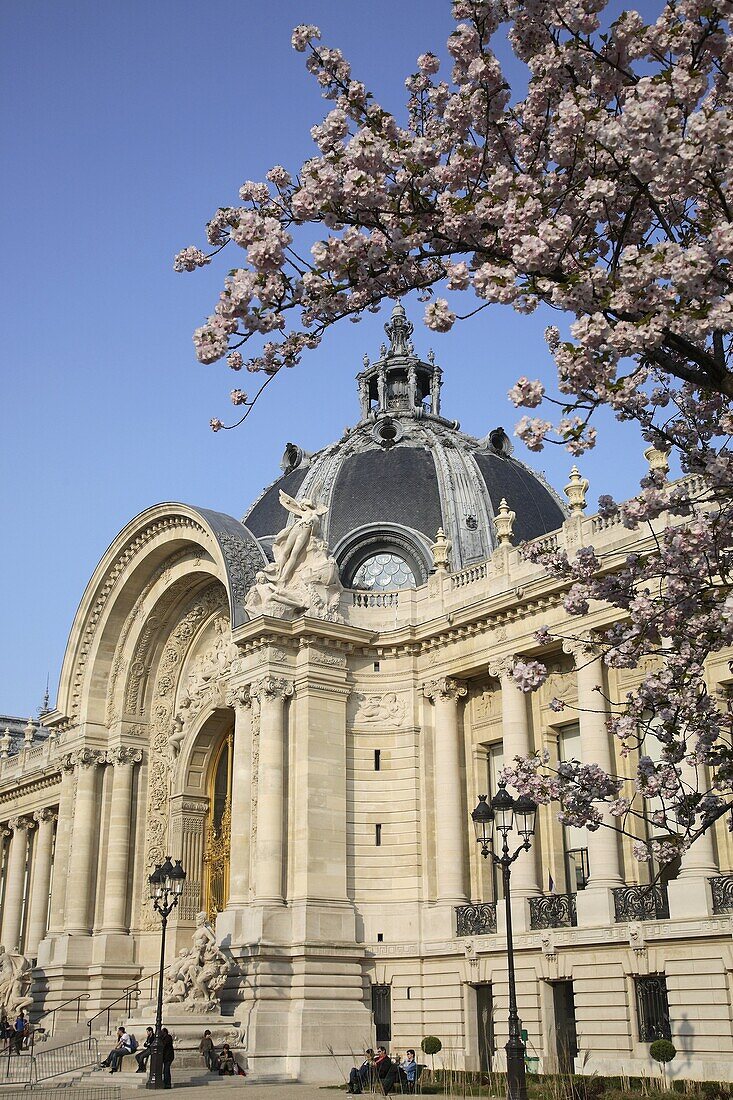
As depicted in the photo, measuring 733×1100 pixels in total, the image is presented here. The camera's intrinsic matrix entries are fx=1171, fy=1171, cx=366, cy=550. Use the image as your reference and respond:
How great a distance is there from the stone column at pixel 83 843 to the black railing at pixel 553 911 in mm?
16261

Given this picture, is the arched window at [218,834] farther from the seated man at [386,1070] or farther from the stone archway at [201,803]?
the seated man at [386,1070]

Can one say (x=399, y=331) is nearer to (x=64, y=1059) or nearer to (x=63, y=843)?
(x=63, y=843)

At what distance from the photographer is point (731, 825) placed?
38.0 feet

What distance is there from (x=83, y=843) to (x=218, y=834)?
4470 millimetres

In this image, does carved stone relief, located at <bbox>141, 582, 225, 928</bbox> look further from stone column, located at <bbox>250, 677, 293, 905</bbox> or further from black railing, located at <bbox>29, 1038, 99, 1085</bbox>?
stone column, located at <bbox>250, 677, 293, 905</bbox>

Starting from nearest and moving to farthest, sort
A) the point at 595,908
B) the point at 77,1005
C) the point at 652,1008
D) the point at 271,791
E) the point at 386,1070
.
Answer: the point at 386,1070 < the point at 652,1008 < the point at 595,908 < the point at 271,791 < the point at 77,1005

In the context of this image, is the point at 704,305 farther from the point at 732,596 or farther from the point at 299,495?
the point at 299,495

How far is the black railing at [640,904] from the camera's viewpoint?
2312 centimetres

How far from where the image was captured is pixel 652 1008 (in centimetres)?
2288

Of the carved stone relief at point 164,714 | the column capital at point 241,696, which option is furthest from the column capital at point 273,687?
the carved stone relief at point 164,714

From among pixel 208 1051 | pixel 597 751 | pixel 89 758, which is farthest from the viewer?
pixel 89 758

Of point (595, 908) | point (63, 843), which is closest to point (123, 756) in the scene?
point (63, 843)

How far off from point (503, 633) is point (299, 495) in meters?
11.5

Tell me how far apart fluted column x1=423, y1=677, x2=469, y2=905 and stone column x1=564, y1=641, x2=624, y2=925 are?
435 cm
